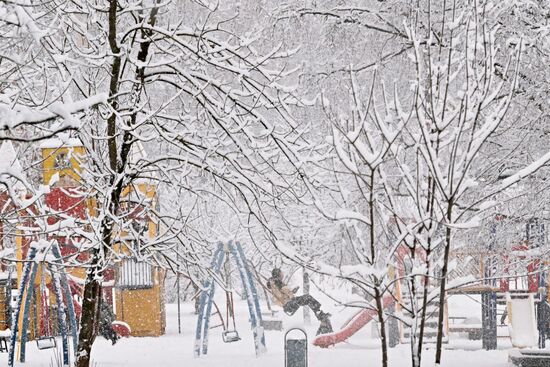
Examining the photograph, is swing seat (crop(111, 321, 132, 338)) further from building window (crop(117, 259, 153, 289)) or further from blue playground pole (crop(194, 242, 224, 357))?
blue playground pole (crop(194, 242, 224, 357))

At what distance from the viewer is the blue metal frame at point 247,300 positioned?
42.2 feet

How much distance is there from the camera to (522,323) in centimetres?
1271

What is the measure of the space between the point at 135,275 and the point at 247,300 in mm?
3768

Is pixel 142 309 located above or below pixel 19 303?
below

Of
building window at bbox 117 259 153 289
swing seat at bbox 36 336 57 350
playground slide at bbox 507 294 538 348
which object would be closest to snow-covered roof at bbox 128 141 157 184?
building window at bbox 117 259 153 289

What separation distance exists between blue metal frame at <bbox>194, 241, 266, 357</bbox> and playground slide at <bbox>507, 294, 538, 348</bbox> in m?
4.02

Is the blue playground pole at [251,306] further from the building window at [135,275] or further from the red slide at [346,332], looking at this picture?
the building window at [135,275]

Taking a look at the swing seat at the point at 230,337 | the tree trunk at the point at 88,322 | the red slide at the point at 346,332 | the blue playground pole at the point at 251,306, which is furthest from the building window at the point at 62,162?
the red slide at the point at 346,332

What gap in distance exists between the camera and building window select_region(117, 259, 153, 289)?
1614cm

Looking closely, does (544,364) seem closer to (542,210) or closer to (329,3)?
(542,210)

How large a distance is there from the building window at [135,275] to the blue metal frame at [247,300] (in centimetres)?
271

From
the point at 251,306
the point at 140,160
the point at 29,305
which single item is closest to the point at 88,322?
the point at 140,160

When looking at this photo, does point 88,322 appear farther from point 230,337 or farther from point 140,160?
point 230,337

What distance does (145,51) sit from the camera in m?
8.32
